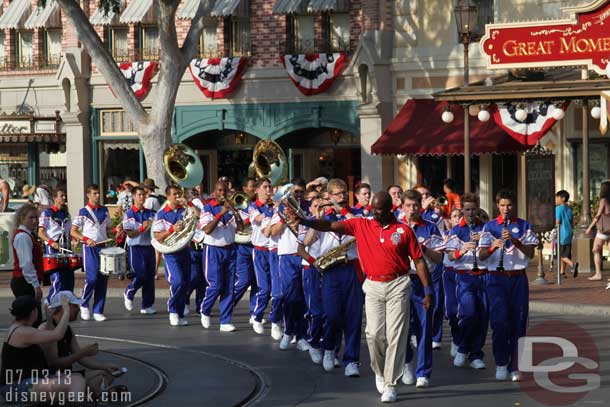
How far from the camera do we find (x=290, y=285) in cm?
1534

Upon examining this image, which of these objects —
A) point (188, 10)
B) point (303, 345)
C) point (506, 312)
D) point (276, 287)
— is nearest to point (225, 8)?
point (188, 10)

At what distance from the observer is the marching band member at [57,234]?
17.6m

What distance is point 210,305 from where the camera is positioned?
17.5 m

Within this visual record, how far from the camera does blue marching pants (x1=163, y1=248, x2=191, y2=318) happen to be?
1775cm

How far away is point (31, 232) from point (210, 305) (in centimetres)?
399

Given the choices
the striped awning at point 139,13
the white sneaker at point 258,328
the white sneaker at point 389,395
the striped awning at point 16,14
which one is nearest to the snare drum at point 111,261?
the white sneaker at point 258,328

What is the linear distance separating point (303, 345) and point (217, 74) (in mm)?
19065

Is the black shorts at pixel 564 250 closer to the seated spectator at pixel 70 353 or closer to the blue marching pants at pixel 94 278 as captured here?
the blue marching pants at pixel 94 278

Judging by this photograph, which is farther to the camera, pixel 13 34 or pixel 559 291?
pixel 13 34

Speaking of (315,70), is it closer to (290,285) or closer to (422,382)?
(290,285)

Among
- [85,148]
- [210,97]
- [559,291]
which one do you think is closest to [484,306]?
[559,291]

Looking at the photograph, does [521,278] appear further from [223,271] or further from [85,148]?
[85,148]

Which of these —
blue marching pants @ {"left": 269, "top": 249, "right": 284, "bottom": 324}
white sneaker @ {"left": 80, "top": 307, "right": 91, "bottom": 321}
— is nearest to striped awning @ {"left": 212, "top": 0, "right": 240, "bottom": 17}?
white sneaker @ {"left": 80, "top": 307, "right": 91, "bottom": 321}

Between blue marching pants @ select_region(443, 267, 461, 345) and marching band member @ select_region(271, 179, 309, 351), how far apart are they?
1.59m
